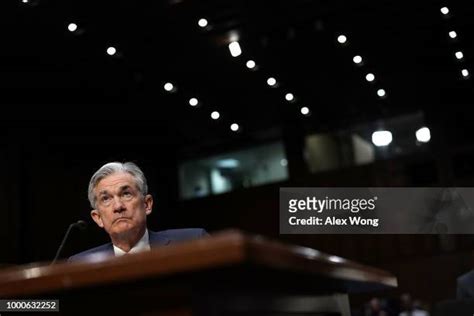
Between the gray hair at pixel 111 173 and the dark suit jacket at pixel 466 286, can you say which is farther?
the dark suit jacket at pixel 466 286

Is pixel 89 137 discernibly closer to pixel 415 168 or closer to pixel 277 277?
pixel 415 168

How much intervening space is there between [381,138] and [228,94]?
1378 mm

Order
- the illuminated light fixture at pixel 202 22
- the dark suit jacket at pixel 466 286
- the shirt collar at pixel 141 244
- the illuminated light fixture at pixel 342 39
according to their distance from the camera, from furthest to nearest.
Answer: the illuminated light fixture at pixel 342 39 < the illuminated light fixture at pixel 202 22 < the dark suit jacket at pixel 466 286 < the shirt collar at pixel 141 244

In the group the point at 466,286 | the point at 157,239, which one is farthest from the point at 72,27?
the point at 157,239

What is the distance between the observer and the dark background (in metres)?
4.65

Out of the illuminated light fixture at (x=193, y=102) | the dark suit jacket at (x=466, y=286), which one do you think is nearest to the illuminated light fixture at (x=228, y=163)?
the illuminated light fixture at (x=193, y=102)

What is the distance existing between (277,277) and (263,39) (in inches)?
178

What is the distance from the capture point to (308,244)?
15.4 feet

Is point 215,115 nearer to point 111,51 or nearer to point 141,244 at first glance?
point 111,51

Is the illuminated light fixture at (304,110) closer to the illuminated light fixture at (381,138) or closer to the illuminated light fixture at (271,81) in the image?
the illuminated light fixture at (271,81)

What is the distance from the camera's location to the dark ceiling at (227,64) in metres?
4.56

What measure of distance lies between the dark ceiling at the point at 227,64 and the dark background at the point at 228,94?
11 millimetres

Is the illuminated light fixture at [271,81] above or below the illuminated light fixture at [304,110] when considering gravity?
above

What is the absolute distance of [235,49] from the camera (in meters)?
5.17
